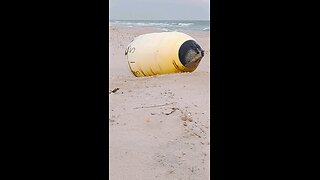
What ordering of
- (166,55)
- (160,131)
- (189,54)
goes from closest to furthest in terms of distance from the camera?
(160,131) → (166,55) → (189,54)

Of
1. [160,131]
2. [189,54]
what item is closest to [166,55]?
[189,54]

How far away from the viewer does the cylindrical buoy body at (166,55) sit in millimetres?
7086

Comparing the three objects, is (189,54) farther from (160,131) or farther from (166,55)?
(160,131)

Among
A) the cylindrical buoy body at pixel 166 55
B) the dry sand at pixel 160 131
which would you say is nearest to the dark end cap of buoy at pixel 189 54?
the cylindrical buoy body at pixel 166 55

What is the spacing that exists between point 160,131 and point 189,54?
11.3ft

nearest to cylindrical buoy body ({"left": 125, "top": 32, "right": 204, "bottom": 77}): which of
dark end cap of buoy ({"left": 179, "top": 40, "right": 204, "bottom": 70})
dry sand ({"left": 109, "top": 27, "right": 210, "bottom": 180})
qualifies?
dark end cap of buoy ({"left": 179, "top": 40, "right": 204, "bottom": 70})

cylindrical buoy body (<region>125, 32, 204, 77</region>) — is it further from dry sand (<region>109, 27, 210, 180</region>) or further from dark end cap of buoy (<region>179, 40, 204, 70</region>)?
dry sand (<region>109, 27, 210, 180</region>)

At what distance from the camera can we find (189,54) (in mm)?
7195

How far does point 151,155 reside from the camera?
3.34 m

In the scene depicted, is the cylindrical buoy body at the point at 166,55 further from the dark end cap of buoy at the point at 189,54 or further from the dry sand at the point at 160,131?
the dry sand at the point at 160,131

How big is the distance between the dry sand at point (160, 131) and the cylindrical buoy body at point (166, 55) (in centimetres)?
79

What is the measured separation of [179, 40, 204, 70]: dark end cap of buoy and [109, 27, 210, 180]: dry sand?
0.82 meters
